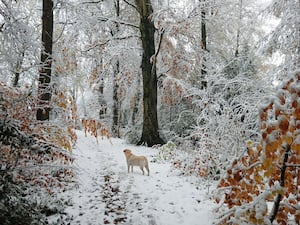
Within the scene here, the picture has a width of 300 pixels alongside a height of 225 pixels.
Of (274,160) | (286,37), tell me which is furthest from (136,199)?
(286,37)

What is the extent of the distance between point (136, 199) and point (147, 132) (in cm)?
A: 506

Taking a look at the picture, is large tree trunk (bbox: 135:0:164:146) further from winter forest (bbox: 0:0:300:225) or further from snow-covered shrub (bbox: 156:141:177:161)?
snow-covered shrub (bbox: 156:141:177:161)

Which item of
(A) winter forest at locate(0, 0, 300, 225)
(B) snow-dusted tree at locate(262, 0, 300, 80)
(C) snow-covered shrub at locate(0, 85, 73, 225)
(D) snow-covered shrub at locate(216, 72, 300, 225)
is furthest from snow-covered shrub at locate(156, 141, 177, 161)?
(D) snow-covered shrub at locate(216, 72, 300, 225)

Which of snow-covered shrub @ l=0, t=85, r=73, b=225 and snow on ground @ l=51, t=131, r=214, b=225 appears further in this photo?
snow on ground @ l=51, t=131, r=214, b=225

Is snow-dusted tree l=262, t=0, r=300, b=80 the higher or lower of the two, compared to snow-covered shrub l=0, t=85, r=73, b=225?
higher

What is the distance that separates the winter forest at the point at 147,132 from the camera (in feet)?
7.08

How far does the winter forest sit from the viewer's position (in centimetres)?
216

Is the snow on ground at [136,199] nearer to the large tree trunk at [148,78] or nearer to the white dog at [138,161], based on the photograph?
the white dog at [138,161]

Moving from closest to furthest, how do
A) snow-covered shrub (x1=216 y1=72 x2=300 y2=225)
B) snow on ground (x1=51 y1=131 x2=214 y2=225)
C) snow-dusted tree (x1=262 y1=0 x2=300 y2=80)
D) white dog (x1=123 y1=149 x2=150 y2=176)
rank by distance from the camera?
snow-covered shrub (x1=216 y1=72 x2=300 y2=225)
snow on ground (x1=51 y1=131 x2=214 y2=225)
snow-dusted tree (x1=262 y1=0 x2=300 y2=80)
white dog (x1=123 y1=149 x2=150 y2=176)

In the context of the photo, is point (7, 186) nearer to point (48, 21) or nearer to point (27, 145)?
point (27, 145)

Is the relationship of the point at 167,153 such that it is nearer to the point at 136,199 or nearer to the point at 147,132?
the point at 147,132

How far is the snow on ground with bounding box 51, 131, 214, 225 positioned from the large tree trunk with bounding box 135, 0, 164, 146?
2811mm

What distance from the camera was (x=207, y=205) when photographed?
433cm

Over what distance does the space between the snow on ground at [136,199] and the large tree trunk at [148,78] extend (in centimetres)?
281
